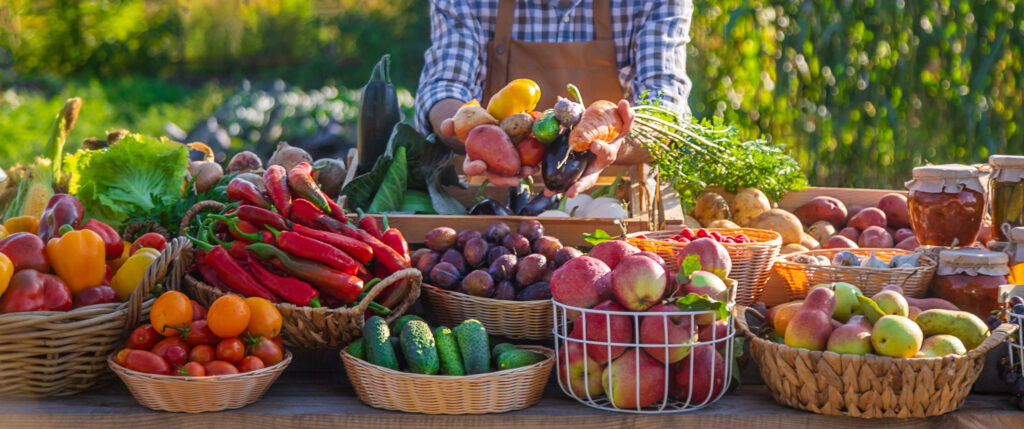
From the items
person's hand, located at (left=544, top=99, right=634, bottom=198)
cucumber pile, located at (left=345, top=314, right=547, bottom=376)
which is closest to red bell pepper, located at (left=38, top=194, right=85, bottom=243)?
cucumber pile, located at (left=345, top=314, right=547, bottom=376)

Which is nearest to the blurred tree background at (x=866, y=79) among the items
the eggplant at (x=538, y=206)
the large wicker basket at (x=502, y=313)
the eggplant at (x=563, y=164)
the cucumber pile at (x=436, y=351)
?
the eggplant at (x=538, y=206)

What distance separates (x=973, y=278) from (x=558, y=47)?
1.85 metres

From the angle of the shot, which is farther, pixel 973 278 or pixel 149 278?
pixel 973 278

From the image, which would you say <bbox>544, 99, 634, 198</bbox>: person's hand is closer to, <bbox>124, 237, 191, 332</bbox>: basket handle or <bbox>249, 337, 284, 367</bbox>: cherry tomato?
<bbox>249, 337, 284, 367</bbox>: cherry tomato

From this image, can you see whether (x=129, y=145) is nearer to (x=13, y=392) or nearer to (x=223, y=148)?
(x=13, y=392)

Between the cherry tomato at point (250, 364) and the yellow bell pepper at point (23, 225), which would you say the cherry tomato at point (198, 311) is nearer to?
the cherry tomato at point (250, 364)

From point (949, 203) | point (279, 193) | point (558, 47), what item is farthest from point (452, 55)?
point (949, 203)

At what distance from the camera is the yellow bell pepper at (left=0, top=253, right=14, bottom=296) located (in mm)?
1871

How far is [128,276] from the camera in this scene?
2080mm

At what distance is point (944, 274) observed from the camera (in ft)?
7.38

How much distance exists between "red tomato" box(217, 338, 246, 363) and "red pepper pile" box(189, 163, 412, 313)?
0.19 meters

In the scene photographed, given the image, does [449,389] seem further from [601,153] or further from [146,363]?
[601,153]

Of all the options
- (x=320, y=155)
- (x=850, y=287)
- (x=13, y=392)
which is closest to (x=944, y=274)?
(x=850, y=287)

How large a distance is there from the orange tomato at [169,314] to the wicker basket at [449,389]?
37 centimetres
